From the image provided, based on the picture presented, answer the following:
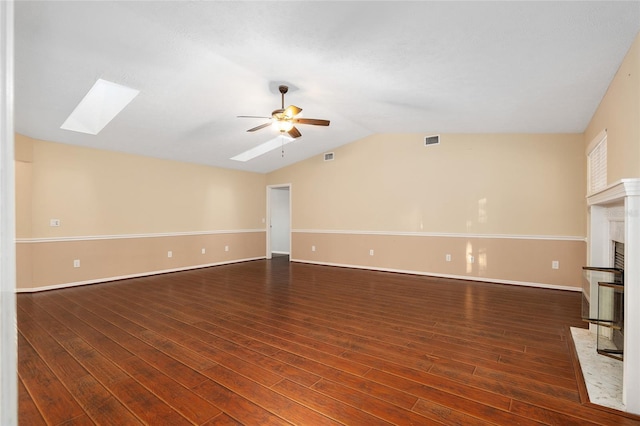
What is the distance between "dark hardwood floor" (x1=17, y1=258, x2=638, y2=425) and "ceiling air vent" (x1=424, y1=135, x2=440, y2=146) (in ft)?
9.43

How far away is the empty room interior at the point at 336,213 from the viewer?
209 cm

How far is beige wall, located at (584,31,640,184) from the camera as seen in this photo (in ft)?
7.77

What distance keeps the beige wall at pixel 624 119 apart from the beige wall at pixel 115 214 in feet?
22.5

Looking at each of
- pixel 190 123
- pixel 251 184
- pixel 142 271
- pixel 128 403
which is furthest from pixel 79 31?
pixel 251 184

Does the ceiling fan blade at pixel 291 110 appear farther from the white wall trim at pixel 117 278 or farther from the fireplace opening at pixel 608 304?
the white wall trim at pixel 117 278

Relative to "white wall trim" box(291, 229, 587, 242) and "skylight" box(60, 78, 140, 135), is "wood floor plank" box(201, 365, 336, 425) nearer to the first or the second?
"skylight" box(60, 78, 140, 135)

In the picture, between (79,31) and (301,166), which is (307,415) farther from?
(301,166)

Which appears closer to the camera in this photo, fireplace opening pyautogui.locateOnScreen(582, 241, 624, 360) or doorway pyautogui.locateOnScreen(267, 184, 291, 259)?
fireplace opening pyautogui.locateOnScreen(582, 241, 624, 360)

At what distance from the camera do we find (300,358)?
104 inches

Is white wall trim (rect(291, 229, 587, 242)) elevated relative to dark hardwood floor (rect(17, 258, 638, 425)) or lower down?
elevated

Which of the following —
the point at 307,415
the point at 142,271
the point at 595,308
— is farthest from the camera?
the point at 142,271

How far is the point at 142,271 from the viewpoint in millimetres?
6066

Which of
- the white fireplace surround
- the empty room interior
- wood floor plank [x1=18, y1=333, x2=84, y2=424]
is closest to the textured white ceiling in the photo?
the empty room interior

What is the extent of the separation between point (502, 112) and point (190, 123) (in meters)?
4.60
